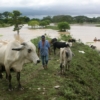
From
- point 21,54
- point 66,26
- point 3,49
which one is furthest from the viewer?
point 66,26

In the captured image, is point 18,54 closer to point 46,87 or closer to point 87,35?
point 46,87

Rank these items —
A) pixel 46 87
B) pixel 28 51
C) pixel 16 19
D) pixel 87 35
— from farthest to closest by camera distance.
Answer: pixel 16 19 → pixel 87 35 → pixel 46 87 → pixel 28 51

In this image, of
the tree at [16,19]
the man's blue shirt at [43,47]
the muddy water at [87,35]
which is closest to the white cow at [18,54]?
the man's blue shirt at [43,47]

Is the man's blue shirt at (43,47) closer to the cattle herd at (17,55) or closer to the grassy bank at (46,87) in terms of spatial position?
the grassy bank at (46,87)

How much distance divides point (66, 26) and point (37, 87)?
56.1 meters

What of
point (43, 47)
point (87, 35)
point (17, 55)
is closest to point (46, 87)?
point (17, 55)

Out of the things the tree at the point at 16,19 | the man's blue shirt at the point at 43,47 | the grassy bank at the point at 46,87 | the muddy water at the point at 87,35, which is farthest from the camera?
the tree at the point at 16,19

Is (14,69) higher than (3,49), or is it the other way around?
(3,49)

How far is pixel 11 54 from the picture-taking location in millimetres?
5742

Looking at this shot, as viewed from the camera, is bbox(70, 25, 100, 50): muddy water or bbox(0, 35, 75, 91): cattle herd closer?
bbox(0, 35, 75, 91): cattle herd

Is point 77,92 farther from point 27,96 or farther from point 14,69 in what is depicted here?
point 14,69

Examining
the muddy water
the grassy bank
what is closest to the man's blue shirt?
the grassy bank

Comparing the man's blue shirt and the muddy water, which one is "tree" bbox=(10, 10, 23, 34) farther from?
the man's blue shirt

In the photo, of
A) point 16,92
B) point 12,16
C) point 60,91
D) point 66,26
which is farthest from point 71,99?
point 66,26
